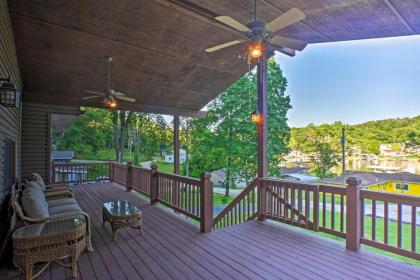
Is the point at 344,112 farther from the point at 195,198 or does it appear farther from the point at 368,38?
the point at 195,198

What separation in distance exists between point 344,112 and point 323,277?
827 inches

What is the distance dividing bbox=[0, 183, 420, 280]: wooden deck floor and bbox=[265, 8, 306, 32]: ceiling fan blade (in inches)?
112

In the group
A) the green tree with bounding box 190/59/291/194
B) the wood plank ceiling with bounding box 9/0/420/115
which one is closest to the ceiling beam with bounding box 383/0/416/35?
the wood plank ceiling with bounding box 9/0/420/115

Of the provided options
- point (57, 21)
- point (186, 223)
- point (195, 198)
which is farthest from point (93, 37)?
point (186, 223)

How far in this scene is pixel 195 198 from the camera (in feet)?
15.2

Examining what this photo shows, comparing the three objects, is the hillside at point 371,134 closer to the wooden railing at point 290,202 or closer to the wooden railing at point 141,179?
the wooden railing at point 290,202

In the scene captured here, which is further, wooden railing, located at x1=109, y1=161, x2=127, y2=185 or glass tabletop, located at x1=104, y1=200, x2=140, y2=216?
wooden railing, located at x1=109, y1=161, x2=127, y2=185

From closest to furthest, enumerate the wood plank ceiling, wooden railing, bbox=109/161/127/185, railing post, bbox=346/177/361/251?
railing post, bbox=346/177/361/251
the wood plank ceiling
wooden railing, bbox=109/161/127/185

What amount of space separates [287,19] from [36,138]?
25.3 feet

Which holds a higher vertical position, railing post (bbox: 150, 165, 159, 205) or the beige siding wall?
the beige siding wall

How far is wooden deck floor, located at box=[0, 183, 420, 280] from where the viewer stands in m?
2.77

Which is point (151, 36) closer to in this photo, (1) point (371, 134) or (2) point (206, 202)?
(2) point (206, 202)

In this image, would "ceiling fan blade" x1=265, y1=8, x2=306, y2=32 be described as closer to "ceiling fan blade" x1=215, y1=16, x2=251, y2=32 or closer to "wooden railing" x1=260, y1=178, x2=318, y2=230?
"ceiling fan blade" x1=215, y1=16, x2=251, y2=32

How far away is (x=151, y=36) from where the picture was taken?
5438mm
